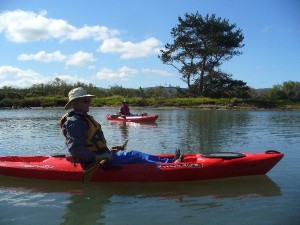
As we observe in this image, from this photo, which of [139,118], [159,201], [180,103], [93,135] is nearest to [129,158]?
[93,135]

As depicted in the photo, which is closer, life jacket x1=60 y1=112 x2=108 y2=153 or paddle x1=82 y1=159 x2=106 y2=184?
paddle x1=82 y1=159 x2=106 y2=184

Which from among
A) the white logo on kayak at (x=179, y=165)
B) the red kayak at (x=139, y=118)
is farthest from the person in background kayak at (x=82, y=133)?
the red kayak at (x=139, y=118)

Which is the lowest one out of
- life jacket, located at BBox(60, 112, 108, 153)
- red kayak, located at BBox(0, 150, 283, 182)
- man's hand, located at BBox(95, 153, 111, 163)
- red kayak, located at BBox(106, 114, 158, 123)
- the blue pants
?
red kayak, located at BBox(0, 150, 283, 182)

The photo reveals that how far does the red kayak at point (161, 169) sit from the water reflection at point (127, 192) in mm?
93

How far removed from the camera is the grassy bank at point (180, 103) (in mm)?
31391

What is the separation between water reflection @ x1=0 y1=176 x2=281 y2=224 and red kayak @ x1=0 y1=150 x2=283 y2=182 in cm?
9

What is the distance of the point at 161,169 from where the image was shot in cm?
595

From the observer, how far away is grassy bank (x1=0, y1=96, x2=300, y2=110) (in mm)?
31391

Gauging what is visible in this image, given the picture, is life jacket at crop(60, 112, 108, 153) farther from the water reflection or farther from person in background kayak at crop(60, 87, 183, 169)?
the water reflection

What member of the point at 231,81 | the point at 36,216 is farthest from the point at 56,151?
the point at 231,81

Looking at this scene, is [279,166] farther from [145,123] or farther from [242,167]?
[145,123]

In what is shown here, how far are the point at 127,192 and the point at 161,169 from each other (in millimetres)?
647

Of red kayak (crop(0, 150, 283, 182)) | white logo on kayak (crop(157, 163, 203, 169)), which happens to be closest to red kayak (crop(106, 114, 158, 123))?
red kayak (crop(0, 150, 283, 182))

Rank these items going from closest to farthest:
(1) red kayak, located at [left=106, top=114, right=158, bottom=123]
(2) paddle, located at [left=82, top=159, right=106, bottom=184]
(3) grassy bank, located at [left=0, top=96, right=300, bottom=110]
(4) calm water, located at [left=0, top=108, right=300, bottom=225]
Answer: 1. (4) calm water, located at [left=0, top=108, right=300, bottom=225]
2. (2) paddle, located at [left=82, top=159, right=106, bottom=184]
3. (1) red kayak, located at [left=106, top=114, right=158, bottom=123]
4. (3) grassy bank, located at [left=0, top=96, right=300, bottom=110]
